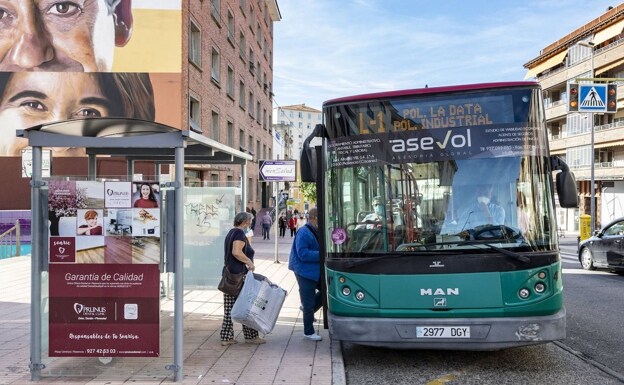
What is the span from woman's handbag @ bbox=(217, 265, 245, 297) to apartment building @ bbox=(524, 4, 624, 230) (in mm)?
35373

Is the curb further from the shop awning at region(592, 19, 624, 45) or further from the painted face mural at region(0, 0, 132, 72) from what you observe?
the shop awning at region(592, 19, 624, 45)

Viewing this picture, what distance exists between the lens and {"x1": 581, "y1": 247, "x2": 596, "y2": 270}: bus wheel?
15894 mm

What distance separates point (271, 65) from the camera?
50.7m

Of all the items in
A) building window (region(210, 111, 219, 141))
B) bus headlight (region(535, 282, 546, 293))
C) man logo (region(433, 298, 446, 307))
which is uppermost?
building window (region(210, 111, 219, 141))

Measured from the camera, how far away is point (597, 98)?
17422 millimetres

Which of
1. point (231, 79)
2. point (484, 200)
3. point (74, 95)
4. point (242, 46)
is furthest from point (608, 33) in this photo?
point (484, 200)

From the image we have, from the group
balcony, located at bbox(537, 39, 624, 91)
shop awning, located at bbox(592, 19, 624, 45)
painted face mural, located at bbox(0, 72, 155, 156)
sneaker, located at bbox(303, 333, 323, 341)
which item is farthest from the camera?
shop awning, located at bbox(592, 19, 624, 45)

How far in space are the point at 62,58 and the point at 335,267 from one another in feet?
64.0

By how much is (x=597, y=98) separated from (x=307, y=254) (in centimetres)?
1413

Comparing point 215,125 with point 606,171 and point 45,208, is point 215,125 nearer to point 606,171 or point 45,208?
point 45,208

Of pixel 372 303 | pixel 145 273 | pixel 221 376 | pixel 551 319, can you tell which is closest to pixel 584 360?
pixel 551 319

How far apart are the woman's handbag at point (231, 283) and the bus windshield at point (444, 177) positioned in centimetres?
146

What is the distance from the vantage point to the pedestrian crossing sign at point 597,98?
17266 mm

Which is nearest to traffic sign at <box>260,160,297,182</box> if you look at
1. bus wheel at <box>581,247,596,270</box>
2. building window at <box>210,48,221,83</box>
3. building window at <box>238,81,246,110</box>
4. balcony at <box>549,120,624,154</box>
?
bus wheel at <box>581,247,596,270</box>
